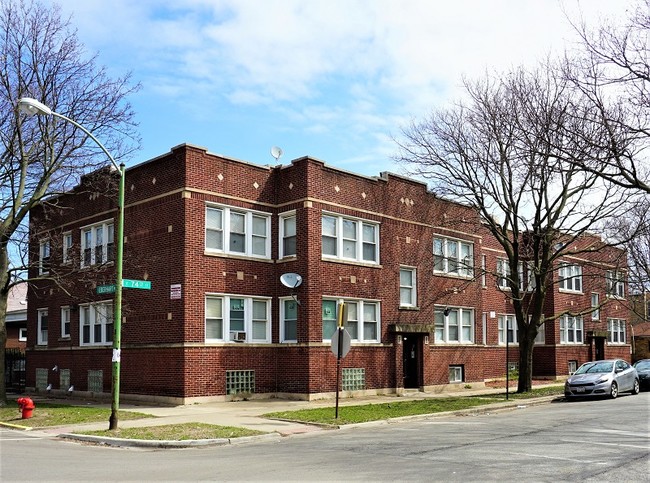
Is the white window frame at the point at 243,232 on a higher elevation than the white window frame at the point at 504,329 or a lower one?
higher

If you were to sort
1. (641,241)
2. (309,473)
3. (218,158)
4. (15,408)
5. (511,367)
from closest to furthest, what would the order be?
(309,473) → (15,408) → (218,158) → (511,367) → (641,241)

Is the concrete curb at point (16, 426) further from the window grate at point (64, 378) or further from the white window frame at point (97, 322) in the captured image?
the window grate at point (64, 378)

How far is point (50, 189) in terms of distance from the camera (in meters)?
24.3

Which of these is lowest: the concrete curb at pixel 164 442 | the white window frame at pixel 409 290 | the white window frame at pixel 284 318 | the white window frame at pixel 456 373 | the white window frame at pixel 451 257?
the white window frame at pixel 456 373

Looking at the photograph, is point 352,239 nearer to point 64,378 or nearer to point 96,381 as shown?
point 96,381

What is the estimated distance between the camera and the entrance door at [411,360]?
27047mm

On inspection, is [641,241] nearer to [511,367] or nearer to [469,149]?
[511,367]

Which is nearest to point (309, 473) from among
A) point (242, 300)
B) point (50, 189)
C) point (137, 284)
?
point (137, 284)

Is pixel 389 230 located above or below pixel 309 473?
above

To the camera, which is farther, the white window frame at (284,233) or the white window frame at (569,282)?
the white window frame at (569,282)

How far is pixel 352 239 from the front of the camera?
985 inches

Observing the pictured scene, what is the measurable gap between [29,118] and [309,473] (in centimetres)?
1684

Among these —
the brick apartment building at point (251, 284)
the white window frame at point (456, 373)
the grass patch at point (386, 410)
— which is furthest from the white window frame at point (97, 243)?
the white window frame at point (456, 373)

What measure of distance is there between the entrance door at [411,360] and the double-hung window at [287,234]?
6.42 m
